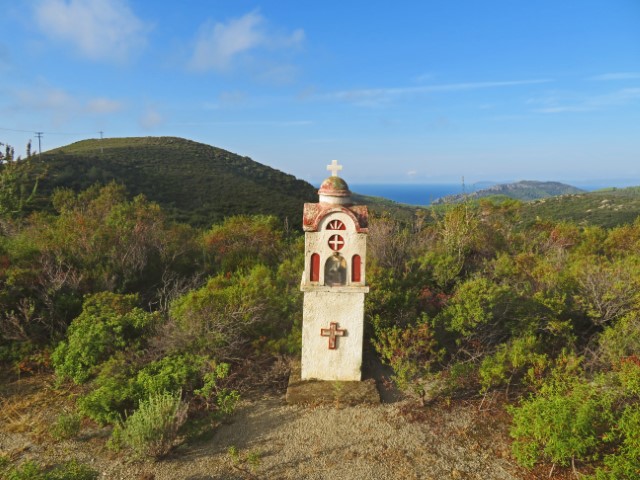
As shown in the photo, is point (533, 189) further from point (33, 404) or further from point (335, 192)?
point (33, 404)

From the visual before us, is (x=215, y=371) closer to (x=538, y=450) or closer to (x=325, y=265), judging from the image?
(x=325, y=265)

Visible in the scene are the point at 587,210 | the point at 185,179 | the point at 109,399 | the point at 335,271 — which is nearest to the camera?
the point at 109,399

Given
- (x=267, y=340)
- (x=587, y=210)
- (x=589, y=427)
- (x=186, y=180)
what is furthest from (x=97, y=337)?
(x=587, y=210)

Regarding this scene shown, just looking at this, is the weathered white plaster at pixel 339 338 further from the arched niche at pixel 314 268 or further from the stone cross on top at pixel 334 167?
the stone cross on top at pixel 334 167

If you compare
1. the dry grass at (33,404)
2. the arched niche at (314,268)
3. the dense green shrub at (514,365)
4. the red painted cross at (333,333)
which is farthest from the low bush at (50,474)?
the dense green shrub at (514,365)

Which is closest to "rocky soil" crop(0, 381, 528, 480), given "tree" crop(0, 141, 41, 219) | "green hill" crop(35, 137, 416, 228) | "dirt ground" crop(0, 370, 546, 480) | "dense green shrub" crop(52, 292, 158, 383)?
"dirt ground" crop(0, 370, 546, 480)

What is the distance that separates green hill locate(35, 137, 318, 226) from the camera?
1089 inches

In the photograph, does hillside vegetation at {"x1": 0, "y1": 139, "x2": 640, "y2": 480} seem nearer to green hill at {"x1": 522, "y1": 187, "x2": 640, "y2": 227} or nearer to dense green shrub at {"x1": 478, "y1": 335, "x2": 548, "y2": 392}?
dense green shrub at {"x1": 478, "y1": 335, "x2": 548, "y2": 392}

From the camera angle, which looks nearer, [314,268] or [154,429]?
[154,429]

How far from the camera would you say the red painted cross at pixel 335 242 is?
6.82 metres

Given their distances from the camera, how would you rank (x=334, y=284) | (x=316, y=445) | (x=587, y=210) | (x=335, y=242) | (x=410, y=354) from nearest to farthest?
1. (x=316, y=445)
2. (x=335, y=242)
3. (x=334, y=284)
4. (x=410, y=354)
5. (x=587, y=210)

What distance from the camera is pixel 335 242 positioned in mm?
6820

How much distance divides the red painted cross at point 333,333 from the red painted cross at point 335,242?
4.28 feet

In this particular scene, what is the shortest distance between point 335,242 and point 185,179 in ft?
103
